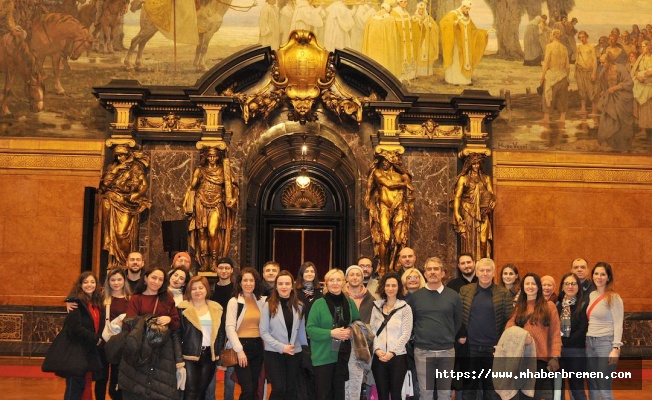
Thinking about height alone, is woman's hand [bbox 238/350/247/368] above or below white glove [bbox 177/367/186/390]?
above

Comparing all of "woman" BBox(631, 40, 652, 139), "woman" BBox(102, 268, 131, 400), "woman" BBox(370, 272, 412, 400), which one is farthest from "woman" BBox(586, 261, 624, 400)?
"woman" BBox(631, 40, 652, 139)

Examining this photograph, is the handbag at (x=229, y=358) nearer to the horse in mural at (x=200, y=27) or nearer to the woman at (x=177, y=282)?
the woman at (x=177, y=282)

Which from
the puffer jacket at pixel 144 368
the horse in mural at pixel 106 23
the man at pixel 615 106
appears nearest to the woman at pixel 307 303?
the puffer jacket at pixel 144 368

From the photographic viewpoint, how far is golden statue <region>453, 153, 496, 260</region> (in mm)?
12727

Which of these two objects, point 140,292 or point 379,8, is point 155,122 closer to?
point 379,8

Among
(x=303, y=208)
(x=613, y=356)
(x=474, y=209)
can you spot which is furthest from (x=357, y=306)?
(x=303, y=208)

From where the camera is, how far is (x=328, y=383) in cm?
678

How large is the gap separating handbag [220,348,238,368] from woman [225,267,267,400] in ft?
0.21

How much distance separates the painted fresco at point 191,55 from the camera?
13.9 meters

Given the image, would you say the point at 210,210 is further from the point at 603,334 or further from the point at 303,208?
the point at 603,334

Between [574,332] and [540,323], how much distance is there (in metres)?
0.64

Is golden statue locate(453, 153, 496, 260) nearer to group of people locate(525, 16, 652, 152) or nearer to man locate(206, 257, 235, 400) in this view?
group of people locate(525, 16, 652, 152)

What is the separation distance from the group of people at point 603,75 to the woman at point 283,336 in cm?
885

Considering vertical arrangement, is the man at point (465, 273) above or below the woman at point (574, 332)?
above
